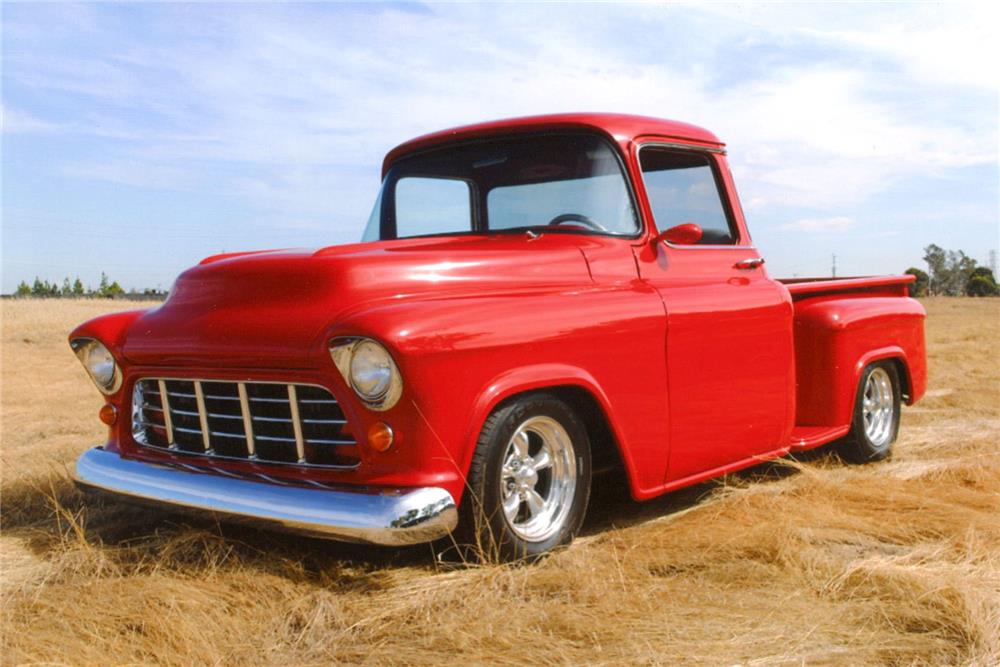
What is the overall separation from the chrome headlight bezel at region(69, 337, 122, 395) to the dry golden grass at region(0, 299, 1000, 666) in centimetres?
60

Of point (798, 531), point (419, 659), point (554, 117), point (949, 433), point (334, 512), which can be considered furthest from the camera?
point (949, 433)

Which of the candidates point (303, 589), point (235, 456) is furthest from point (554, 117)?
point (303, 589)

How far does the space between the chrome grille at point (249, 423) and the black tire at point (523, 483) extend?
446mm

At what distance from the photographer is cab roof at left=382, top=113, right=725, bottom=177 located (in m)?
4.53

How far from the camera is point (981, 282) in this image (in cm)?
5553

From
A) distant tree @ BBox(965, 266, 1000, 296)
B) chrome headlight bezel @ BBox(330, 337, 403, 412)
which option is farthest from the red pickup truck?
distant tree @ BBox(965, 266, 1000, 296)

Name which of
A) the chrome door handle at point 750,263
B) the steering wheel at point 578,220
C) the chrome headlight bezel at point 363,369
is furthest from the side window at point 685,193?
the chrome headlight bezel at point 363,369

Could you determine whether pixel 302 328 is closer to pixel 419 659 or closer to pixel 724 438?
pixel 419 659

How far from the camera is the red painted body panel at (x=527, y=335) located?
336 cm

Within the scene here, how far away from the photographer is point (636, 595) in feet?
10.6

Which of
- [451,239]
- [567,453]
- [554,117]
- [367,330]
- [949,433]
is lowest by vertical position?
[949,433]

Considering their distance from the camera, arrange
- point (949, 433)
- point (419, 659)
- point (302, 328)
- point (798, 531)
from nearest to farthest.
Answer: point (419, 659), point (302, 328), point (798, 531), point (949, 433)

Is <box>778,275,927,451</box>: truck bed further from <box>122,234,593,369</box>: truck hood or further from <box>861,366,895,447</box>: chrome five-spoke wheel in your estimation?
<box>122,234,593,369</box>: truck hood

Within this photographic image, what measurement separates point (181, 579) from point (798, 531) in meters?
2.30
